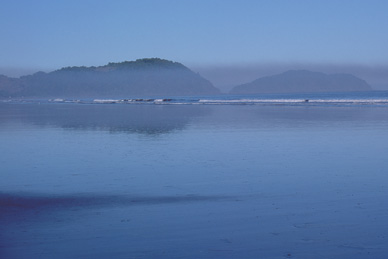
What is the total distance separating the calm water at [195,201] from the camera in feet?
19.6

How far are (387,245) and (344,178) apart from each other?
14.5ft

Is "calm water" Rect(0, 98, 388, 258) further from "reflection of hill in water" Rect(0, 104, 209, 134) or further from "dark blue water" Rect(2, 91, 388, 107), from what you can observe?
"dark blue water" Rect(2, 91, 388, 107)

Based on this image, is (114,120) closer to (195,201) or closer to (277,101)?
(195,201)

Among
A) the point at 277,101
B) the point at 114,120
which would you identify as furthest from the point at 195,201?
the point at 277,101

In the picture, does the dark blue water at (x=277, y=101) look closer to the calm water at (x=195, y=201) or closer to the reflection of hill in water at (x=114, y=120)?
the reflection of hill in water at (x=114, y=120)

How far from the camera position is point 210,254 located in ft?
18.7

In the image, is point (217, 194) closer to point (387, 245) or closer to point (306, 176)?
point (306, 176)

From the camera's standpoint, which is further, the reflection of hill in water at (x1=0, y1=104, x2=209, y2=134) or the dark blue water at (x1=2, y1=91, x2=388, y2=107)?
the dark blue water at (x1=2, y1=91, x2=388, y2=107)

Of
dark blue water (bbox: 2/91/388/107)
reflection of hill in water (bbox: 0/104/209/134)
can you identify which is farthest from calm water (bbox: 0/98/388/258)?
dark blue water (bbox: 2/91/388/107)

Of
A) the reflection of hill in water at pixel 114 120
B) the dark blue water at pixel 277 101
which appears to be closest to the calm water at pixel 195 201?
the reflection of hill in water at pixel 114 120

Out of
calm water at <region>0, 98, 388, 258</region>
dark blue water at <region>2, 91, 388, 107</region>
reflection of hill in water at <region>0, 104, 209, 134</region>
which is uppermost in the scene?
dark blue water at <region>2, 91, 388, 107</region>

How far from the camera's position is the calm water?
5.98 metres

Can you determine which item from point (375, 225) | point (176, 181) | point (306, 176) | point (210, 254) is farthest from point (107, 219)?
point (306, 176)

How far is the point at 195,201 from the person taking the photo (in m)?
8.27
